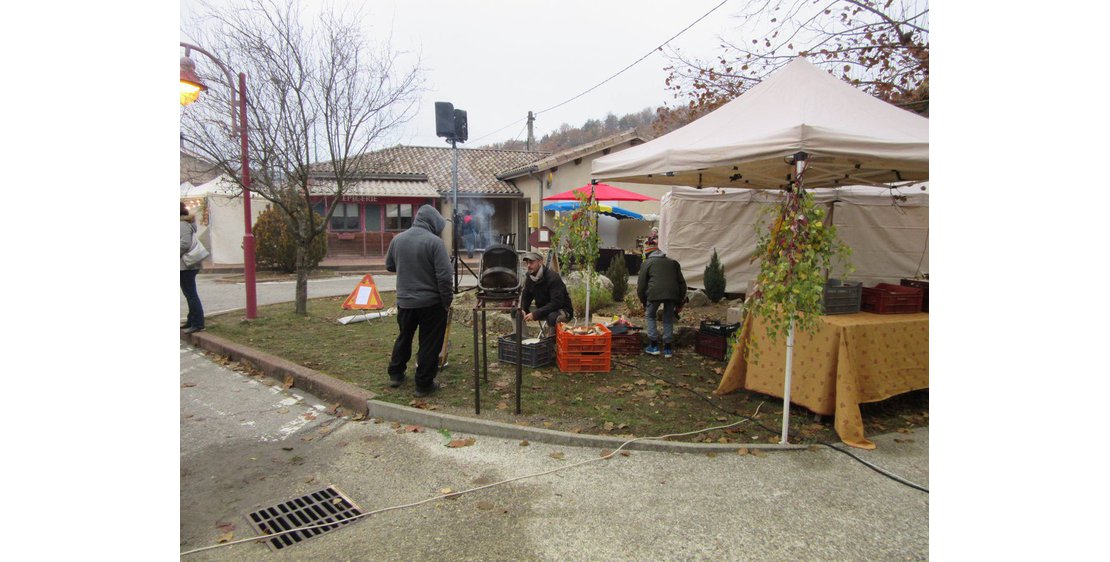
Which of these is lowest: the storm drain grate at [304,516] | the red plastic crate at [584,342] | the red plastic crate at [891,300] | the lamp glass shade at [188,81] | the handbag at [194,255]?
the storm drain grate at [304,516]

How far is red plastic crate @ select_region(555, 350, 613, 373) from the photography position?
6.10 m

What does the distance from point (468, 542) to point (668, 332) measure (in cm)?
448

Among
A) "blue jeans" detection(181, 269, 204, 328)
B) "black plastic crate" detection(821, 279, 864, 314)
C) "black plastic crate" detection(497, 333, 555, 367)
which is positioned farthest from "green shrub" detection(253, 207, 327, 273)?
"black plastic crate" detection(821, 279, 864, 314)

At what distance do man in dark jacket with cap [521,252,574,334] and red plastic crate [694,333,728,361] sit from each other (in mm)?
1762

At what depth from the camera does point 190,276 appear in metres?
7.75

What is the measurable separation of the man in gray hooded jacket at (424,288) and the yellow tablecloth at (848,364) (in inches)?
112

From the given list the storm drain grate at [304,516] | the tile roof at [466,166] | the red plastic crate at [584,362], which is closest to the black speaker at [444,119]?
the red plastic crate at [584,362]

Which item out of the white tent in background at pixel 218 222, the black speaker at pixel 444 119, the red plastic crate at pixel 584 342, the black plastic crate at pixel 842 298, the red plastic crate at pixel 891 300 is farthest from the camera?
the white tent in background at pixel 218 222

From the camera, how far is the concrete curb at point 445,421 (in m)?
4.24

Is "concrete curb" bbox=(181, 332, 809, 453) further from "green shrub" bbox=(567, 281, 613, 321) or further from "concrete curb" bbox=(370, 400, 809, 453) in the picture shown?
"green shrub" bbox=(567, 281, 613, 321)

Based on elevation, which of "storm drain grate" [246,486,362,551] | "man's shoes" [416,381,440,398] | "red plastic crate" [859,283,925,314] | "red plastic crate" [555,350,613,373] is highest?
"red plastic crate" [859,283,925,314]

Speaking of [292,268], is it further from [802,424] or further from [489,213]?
[802,424]

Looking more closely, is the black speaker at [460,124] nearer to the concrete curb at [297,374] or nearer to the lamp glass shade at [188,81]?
the lamp glass shade at [188,81]

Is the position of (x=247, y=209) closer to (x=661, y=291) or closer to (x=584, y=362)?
(x=584, y=362)
